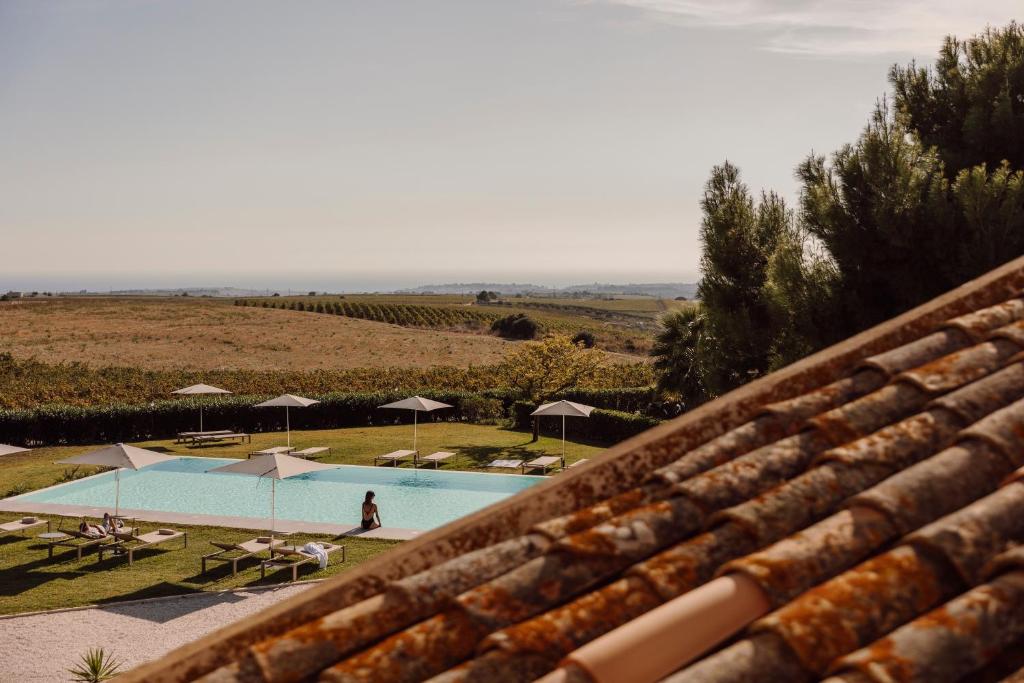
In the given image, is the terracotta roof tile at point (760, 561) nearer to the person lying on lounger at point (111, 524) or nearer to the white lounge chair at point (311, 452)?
the person lying on lounger at point (111, 524)

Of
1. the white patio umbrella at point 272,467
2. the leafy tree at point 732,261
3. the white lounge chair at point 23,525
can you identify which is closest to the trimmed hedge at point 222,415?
the white lounge chair at point 23,525

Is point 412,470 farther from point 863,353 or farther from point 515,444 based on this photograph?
Answer: point 863,353

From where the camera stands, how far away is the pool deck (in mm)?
20125

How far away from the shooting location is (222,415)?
36.8 metres

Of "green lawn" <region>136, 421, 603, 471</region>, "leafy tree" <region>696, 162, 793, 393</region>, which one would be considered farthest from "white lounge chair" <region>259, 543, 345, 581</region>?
"green lawn" <region>136, 421, 603, 471</region>

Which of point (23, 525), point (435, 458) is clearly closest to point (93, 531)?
point (23, 525)

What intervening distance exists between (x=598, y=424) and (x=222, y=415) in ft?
58.3

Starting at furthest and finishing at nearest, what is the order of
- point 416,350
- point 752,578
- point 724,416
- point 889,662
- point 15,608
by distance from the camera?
point 416,350, point 15,608, point 724,416, point 752,578, point 889,662

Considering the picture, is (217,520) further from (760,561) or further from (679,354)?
(760,561)

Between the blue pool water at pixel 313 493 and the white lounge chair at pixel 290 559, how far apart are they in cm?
460

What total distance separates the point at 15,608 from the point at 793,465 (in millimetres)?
16300

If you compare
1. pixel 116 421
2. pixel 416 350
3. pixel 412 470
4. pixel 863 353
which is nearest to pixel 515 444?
pixel 412 470

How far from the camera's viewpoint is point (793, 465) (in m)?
3.11

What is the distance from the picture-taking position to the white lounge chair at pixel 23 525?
19766 millimetres
